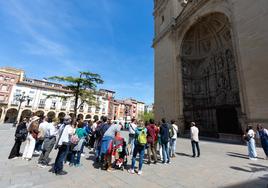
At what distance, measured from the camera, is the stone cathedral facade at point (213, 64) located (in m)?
10.3

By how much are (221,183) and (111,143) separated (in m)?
3.31

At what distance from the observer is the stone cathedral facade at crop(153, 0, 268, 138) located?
10.3 meters

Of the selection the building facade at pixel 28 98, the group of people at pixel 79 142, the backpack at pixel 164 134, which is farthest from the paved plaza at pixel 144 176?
the building facade at pixel 28 98

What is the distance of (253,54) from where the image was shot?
10.5 metres

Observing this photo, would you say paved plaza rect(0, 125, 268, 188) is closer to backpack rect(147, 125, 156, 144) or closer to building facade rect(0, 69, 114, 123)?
backpack rect(147, 125, 156, 144)

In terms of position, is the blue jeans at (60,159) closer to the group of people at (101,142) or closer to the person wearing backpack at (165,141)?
the group of people at (101,142)

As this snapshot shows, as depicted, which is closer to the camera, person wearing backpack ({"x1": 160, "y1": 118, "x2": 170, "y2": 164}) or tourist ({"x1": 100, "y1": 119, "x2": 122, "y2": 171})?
tourist ({"x1": 100, "y1": 119, "x2": 122, "y2": 171})

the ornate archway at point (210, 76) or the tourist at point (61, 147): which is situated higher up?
the ornate archway at point (210, 76)

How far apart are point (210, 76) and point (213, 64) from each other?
5.28 feet

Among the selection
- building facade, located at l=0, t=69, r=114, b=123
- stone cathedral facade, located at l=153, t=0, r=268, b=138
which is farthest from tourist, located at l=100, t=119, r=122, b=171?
building facade, located at l=0, t=69, r=114, b=123

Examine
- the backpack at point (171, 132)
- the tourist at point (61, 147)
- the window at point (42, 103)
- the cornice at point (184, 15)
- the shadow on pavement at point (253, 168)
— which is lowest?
the shadow on pavement at point (253, 168)

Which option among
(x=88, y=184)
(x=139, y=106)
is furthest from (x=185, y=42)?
(x=139, y=106)

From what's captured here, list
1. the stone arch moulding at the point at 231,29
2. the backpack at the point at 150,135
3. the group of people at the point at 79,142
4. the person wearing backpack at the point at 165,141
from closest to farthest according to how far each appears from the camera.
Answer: the group of people at the point at 79,142
the backpack at the point at 150,135
the person wearing backpack at the point at 165,141
the stone arch moulding at the point at 231,29

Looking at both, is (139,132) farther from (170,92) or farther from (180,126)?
(170,92)
